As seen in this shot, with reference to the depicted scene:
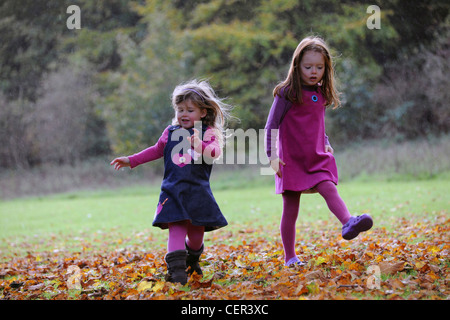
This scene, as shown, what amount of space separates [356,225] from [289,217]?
0.71 m

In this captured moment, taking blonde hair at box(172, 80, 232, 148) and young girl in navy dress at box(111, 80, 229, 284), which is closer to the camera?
young girl in navy dress at box(111, 80, 229, 284)

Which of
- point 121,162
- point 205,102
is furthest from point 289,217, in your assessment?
point 121,162

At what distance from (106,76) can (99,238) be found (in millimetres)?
15660

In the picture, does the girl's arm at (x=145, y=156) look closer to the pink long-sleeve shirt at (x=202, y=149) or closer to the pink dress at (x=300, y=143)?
the pink long-sleeve shirt at (x=202, y=149)

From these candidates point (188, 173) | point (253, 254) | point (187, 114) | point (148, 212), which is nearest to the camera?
point (188, 173)

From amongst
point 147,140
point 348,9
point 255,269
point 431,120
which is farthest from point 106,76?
point 255,269

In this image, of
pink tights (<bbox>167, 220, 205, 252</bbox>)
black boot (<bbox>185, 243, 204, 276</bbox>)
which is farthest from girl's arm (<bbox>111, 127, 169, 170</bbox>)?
black boot (<bbox>185, 243, 204, 276</bbox>)

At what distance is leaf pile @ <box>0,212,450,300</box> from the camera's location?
3180 millimetres

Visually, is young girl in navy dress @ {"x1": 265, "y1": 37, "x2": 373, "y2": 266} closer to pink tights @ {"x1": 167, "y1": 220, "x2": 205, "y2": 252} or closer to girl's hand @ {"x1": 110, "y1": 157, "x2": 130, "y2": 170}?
pink tights @ {"x1": 167, "y1": 220, "x2": 205, "y2": 252}

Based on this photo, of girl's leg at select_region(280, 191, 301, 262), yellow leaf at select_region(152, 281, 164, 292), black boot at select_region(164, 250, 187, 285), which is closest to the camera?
yellow leaf at select_region(152, 281, 164, 292)

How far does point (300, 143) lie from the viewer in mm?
3930

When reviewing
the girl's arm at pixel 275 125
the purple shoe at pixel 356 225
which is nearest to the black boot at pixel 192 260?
the girl's arm at pixel 275 125

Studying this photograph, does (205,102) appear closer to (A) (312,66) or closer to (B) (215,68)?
(A) (312,66)

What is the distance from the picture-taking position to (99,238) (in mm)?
9125
